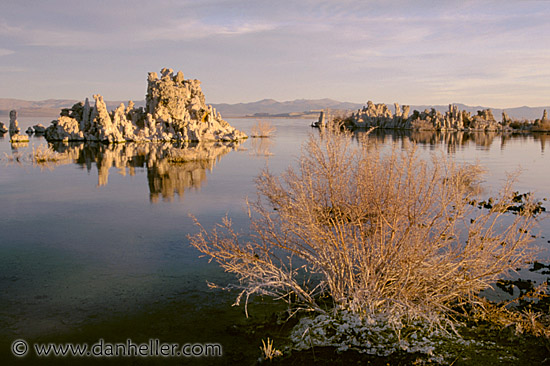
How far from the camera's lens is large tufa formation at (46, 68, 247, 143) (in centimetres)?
5538

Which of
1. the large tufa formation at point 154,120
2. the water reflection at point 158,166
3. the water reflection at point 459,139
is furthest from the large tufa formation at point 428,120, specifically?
the water reflection at point 158,166

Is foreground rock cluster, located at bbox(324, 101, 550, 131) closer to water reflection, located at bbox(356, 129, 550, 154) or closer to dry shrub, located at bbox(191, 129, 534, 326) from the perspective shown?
water reflection, located at bbox(356, 129, 550, 154)

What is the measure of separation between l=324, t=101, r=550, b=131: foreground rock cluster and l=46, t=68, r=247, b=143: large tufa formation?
1936 inches

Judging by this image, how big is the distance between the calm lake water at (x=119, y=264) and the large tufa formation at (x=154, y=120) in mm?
32766

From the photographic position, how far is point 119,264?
35.5 feet

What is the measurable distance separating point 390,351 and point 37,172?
27.4m

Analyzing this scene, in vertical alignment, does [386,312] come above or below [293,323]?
above

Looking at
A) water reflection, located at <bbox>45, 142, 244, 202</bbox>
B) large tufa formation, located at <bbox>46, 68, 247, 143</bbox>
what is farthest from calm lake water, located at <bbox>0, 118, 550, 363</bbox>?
large tufa formation, located at <bbox>46, 68, 247, 143</bbox>

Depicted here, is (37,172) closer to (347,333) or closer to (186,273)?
(186,273)

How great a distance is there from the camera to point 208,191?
2155cm

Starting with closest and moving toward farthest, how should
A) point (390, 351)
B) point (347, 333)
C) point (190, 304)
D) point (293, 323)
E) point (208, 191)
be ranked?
point (390, 351) < point (347, 333) < point (293, 323) < point (190, 304) < point (208, 191)

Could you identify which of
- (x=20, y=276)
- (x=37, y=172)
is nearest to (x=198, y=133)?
(x=37, y=172)

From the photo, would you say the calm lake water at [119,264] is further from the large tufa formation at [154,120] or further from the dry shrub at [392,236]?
the large tufa formation at [154,120]

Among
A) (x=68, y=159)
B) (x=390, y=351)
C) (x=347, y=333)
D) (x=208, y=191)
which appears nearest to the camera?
(x=390, y=351)
